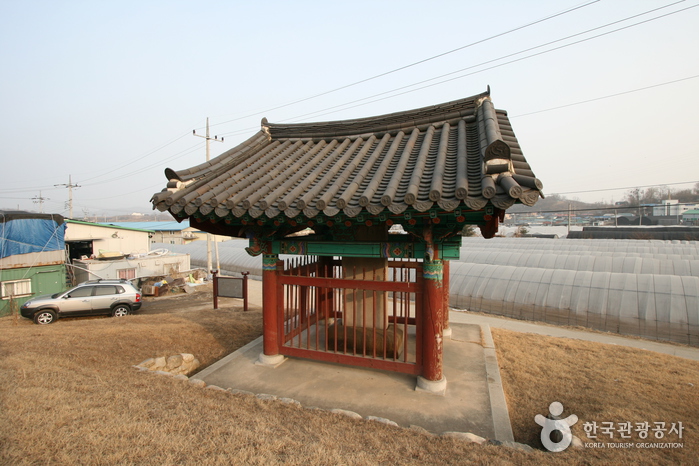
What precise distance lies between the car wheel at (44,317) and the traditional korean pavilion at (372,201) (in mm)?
12082

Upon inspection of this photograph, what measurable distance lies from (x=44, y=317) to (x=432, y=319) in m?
15.7

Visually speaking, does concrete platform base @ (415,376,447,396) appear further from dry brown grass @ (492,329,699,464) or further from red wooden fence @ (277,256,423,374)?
dry brown grass @ (492,329,699,464)

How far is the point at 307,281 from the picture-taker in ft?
20.5

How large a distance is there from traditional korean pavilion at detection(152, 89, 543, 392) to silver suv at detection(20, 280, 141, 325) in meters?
11.3

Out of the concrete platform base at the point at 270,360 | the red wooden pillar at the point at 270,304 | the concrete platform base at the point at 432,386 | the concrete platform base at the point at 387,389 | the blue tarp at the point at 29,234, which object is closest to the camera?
the concrete platform base at the point at 387,389

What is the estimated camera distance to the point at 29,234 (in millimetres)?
18516

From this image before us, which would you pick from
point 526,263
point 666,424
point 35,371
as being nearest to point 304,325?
point 35,371

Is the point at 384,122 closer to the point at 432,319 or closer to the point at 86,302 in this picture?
the point at 432,319

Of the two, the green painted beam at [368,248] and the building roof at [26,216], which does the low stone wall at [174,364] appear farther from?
the building roof at [26,216]

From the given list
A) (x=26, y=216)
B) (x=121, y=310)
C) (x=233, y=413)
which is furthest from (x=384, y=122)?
(x=26, y=216)

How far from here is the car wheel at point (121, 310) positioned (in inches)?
570

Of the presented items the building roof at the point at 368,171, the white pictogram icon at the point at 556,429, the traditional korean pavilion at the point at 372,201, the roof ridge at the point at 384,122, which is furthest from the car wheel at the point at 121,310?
the white pictogram icon at the point at 556,429

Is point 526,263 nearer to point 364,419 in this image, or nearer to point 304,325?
point 304,325

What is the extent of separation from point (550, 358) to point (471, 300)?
8.67 meters
